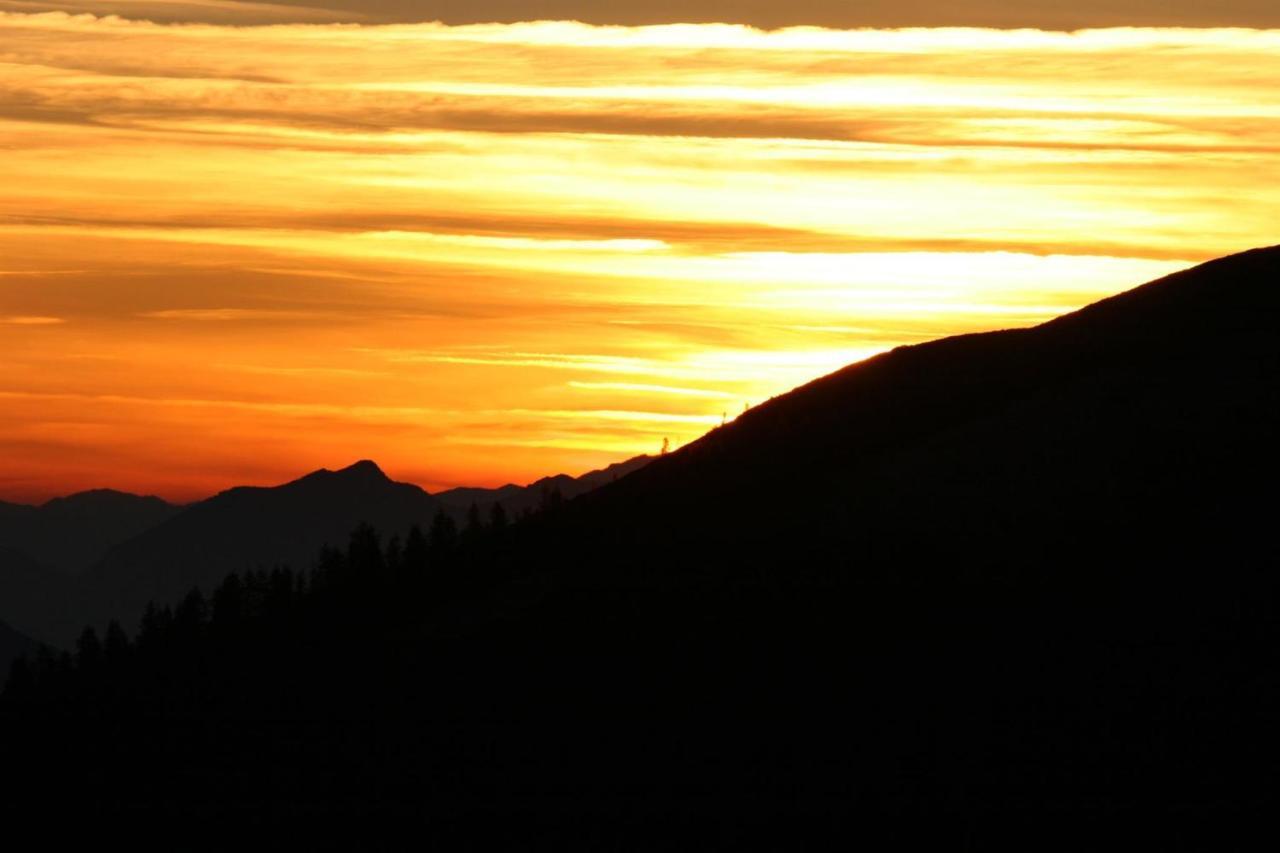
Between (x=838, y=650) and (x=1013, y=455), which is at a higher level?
(x=1013, y=455)

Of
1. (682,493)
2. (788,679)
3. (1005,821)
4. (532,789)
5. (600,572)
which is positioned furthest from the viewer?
(682,493)

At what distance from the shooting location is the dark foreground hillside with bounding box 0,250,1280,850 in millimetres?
103625

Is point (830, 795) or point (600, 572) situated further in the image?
point (600, 572)

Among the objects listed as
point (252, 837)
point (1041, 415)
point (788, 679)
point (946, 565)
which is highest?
point (1041, 415)

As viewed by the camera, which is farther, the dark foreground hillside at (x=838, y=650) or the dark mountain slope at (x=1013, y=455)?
the dark mountain slope at (x=1013, y=455)

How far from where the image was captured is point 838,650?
12425cm

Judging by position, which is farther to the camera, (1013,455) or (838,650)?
(1013,455)

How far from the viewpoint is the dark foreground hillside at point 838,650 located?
104 m

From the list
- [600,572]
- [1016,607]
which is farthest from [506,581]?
[1016,607]

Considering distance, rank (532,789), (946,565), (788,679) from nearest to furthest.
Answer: (532,789), (788,679), (946,565)

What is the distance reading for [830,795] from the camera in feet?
340

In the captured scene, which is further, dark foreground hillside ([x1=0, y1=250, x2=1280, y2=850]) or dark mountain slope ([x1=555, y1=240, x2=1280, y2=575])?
dark mountain slope ([x1=555, y1=240, x2=1280, y2=575])

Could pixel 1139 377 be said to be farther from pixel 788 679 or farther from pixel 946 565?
pixel 788 679

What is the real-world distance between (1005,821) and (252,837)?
49421 mm
